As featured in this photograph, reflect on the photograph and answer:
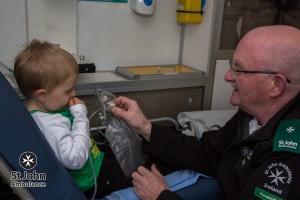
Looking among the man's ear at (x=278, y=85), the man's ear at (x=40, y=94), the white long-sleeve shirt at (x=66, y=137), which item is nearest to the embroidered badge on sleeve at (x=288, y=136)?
the man's ear at (x=278, y=85)

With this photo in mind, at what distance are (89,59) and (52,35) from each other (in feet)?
0.89

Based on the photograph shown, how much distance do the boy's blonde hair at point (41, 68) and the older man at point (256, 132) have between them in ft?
0.96

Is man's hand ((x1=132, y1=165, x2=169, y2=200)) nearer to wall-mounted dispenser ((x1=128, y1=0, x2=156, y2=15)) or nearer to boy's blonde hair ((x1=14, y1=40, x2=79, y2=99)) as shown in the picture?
boy's blonde hair ((x1=14, y1=40, x2=79, y2=99))

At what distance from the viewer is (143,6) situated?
6.21 ft

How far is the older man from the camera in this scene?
Result: 0.90 meters

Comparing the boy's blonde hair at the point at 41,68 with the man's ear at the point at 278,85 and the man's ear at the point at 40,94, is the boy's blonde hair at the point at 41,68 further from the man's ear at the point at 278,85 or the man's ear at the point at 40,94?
the man's ear at the point at 278,85

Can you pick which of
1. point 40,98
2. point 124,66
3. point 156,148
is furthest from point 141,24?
point 40,98

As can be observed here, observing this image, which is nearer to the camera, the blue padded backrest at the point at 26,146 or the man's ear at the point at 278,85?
the blue padded backrest at the point at 26,146

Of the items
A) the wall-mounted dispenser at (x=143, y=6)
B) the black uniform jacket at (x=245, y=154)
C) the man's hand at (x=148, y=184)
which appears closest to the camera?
the black uniform jacket at (x=245, y=154)

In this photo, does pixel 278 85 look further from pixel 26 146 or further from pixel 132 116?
pixel 26 146

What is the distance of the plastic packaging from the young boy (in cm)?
18

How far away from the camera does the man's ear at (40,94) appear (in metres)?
1.03

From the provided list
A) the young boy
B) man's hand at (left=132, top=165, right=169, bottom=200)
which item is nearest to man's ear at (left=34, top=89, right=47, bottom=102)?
the young boy

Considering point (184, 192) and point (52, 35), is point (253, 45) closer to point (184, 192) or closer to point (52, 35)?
point (184, 192)
